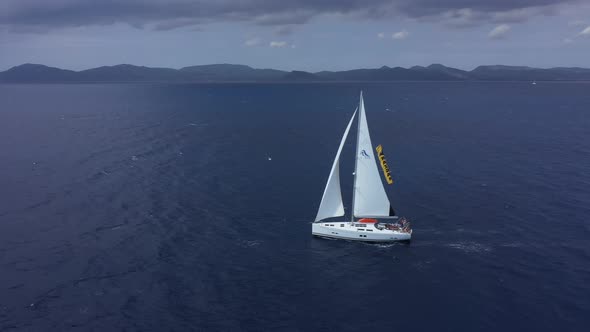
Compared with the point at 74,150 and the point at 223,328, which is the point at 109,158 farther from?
the point at 223,328

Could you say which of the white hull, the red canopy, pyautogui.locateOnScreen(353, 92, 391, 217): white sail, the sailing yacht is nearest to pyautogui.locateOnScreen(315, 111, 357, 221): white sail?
the sailing yacht

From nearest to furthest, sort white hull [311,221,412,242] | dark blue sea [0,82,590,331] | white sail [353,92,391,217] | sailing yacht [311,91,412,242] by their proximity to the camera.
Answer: dark blue sea [0,82,590,331] → white hull [311,221,412,242] → sailing yacht [311,91,412,242] → white sail [353,92,391,217]

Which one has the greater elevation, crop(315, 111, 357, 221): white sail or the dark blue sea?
crop(315, 111, 357, 221): white sail

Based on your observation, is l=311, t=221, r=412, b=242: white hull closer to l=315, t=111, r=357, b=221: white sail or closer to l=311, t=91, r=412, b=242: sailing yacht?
l=311, t=91, r=412, b=242: sailing yacht

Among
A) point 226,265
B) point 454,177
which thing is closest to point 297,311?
point 226,265

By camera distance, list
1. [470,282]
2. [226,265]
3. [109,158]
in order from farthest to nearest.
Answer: [109,158]
[226,265]
[470,282]

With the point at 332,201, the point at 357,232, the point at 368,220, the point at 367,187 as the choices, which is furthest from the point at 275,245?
the point at 367,187

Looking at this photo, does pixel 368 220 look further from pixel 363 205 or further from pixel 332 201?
pixel 332 201
